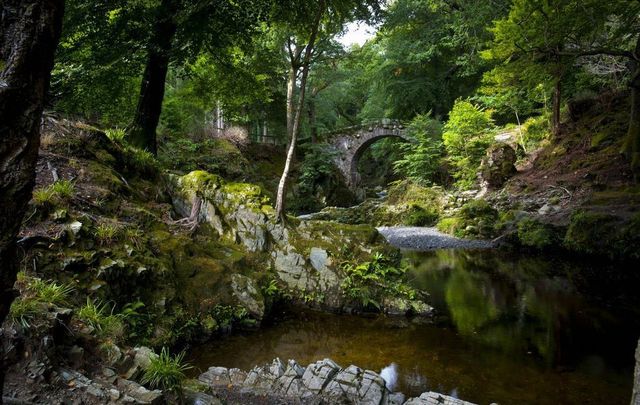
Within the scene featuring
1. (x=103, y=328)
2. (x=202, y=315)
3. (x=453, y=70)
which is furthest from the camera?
(x=453, y=70)

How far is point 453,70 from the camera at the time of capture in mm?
23672

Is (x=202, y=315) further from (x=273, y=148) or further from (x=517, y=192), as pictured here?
(x=273, y=148)

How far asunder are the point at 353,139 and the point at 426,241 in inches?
478

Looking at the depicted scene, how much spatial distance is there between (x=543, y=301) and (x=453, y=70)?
65.2ft

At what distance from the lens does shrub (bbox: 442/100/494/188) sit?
17.7m

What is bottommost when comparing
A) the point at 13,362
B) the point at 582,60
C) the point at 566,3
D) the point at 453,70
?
the point at 13,362

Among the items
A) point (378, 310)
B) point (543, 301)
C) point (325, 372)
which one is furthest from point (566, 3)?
point (325, 372)

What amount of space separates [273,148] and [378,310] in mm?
Answer: 16366

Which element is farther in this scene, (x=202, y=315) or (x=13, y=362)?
(x=202, y=315)

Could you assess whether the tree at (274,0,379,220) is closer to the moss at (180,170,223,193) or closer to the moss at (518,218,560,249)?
the moss at (180,170,223,193)

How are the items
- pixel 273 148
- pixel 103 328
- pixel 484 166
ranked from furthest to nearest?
pixel 273 148, pixel 484 166, pixel 103 328

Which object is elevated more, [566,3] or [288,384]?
[566,3]

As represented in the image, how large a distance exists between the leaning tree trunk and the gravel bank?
12.9m

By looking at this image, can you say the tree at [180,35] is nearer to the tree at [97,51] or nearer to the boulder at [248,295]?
the tree at [97,51]
